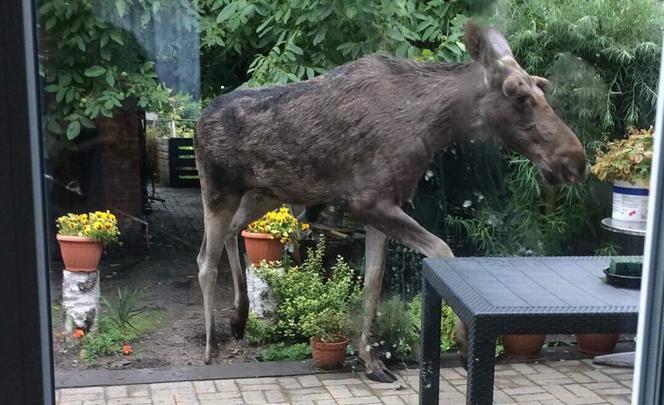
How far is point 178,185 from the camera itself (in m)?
2.22

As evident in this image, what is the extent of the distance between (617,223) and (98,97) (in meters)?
1.51

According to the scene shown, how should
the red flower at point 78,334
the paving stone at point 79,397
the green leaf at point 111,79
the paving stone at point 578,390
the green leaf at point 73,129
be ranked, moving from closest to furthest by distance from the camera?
the paving stone at point 79,397, the green leaf at point 73,129, the red flower at point 78,334, the green leaf at point 111,79, the paving stone at point 578,390

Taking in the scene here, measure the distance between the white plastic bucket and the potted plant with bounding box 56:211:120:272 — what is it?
121 cm

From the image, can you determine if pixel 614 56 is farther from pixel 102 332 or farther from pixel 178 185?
pixel 102 332

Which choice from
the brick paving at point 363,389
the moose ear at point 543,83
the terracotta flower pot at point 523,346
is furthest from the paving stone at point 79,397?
the moose ear at point 543,83

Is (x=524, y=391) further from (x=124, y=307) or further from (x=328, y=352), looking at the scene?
(x=124, y=307)

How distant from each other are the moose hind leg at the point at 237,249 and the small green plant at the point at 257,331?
0.07ft

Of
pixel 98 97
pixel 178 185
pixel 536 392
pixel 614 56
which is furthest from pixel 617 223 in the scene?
pixel 98 97

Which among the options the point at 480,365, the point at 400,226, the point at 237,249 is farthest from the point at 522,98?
the point at 237,249

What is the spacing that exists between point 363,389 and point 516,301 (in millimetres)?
1029

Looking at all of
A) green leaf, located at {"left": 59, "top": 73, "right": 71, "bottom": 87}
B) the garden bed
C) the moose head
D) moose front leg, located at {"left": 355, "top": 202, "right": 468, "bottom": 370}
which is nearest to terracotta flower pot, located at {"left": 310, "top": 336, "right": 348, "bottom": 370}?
the garden bed

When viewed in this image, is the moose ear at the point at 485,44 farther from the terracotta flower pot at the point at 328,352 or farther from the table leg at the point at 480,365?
the terracotta flower pot at the point at 328,352

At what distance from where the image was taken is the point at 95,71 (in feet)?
6.44

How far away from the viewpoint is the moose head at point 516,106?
2.09 meters
